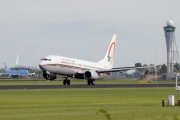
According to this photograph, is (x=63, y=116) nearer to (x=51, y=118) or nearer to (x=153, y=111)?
(x=51, y=118)

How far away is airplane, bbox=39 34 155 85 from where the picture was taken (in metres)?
96.8

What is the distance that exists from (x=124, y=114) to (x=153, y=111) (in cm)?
294

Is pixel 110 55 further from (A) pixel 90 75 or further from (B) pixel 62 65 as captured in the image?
(B) pixel 62 65

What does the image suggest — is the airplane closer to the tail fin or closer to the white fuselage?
the white fuselage

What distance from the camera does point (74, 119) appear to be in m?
32.3

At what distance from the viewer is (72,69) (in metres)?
99.5

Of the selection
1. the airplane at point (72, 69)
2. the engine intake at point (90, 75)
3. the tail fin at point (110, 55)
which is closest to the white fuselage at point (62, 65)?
the airplane at point (72, 69)

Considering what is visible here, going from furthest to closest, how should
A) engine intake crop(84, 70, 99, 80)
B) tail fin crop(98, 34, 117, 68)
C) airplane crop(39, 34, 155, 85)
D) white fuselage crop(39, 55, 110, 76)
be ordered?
tail fin crop(98, 34, 117, 68) < engine intake crop(84, 70, 99, 80) < airplane crop(39, 34, 155, 85) < white fuselage crop(39, 55, 110, 76)

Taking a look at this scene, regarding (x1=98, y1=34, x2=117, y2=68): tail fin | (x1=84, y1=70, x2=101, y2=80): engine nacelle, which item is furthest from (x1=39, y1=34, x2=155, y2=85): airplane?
(x1=98, y1=34, x2=117, y2=68): tail fin

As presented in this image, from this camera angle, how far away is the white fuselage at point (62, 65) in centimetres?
9644

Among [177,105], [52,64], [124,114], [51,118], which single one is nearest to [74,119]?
[51,118]

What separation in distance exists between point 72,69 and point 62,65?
2.63m

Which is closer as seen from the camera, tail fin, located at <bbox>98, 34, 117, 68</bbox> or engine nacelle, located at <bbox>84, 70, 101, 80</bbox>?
engine nacelle, located at <bbox>84, 70, 101, 80</bbox>

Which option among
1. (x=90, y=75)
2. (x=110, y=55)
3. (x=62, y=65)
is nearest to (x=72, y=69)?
(x=62, y=65)
